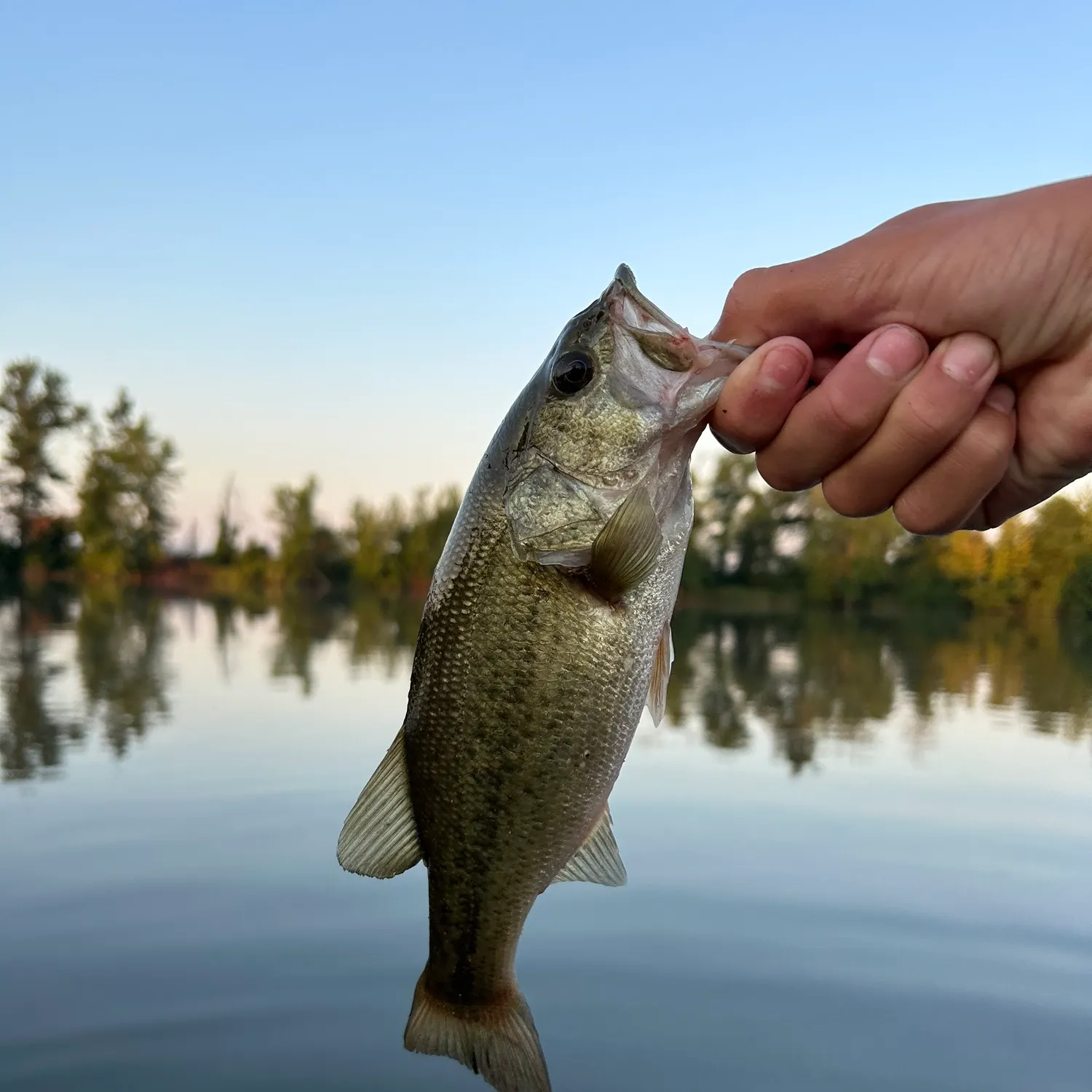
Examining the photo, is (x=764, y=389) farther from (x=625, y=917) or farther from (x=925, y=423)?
(x=625, y=917)

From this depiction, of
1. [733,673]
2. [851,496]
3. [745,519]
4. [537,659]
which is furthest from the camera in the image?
[745,519]

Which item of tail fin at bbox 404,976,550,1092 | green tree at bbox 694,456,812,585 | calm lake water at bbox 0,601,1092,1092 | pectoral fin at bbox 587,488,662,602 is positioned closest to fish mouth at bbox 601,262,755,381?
pectoral fin at bbox 587,488,662,602

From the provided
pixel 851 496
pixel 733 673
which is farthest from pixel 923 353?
pixel 733 673

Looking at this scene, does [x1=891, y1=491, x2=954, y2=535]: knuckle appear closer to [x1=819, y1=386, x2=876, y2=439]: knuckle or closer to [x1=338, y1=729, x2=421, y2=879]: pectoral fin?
[x1=819, y1=386, x2=876, y2=439]: knuckle

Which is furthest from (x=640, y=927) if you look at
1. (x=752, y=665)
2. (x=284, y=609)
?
(x=284, y=609)

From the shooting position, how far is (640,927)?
9141 millimetres

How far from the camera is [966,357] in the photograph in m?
2.75

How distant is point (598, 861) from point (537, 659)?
71 cm

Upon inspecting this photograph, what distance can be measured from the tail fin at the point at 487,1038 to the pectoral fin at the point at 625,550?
3.88 feet

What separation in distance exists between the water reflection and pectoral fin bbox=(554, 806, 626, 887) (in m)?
8.40

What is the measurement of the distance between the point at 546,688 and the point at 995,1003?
7158 mm

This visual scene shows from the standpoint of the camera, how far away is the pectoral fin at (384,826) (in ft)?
8.96

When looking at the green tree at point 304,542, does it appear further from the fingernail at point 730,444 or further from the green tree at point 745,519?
the fingernail at point 730,444

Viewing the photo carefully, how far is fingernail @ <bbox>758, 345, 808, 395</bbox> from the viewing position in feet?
8.92
